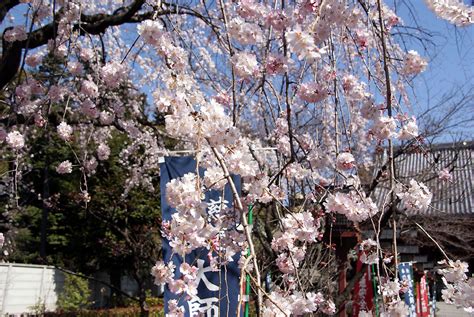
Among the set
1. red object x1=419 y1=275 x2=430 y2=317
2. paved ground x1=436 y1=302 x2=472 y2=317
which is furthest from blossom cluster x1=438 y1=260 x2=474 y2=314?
paved ground x1=436 y1=302 x2=472 y2=317

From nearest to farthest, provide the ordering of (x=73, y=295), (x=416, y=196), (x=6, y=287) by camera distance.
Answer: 1. (x=416, y=196)
2. (x=6, y=287)
3. (x=73, y=295)

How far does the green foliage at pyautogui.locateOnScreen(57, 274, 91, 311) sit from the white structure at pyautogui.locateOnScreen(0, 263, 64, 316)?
0.75 ft

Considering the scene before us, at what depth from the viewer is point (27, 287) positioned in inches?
427

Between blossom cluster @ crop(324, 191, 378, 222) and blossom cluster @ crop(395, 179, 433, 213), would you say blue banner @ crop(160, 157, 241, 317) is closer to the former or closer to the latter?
blossom cluster @ crop(324, 191, 378, 222)

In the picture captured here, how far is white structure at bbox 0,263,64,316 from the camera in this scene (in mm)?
9836

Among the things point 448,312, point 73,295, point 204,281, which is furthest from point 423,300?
point 73,295

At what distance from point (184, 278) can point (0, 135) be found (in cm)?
232

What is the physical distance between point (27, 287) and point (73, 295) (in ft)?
3.84

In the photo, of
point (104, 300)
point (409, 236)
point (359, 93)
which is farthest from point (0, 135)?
point (104, 300)

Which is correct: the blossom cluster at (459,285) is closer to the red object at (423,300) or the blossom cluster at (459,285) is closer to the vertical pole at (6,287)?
the red object at (423,300)

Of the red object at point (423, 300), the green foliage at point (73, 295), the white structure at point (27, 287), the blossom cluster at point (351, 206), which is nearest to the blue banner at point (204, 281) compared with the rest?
the blossom cluster at point (351, 206)

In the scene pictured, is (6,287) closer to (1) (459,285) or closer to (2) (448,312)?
(1) (459,285)

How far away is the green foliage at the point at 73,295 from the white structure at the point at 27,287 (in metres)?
0.23

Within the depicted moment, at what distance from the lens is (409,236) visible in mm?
7414
